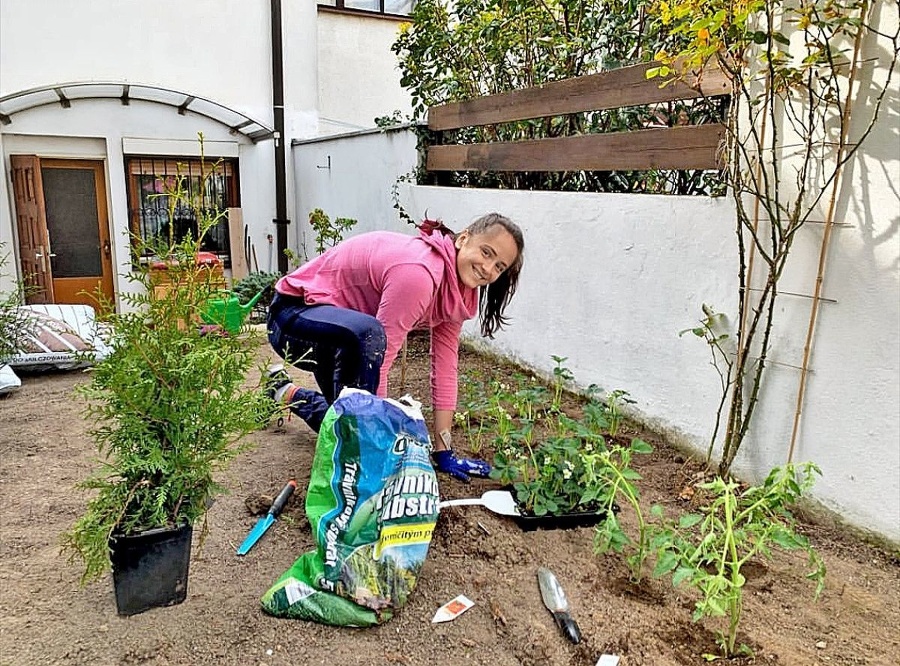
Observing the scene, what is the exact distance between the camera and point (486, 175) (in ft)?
17.4

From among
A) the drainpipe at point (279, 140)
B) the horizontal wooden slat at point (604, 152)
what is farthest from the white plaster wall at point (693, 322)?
the drainpipe at point (279, 140)

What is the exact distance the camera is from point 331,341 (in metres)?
2.69

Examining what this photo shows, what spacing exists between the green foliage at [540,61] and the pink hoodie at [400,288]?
5.07 feet

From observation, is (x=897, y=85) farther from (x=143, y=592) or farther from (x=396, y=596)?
(x=143, y=592)

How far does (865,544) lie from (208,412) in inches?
92.6

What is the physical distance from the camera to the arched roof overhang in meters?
6.68

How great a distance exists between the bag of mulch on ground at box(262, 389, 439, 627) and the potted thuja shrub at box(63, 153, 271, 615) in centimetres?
28

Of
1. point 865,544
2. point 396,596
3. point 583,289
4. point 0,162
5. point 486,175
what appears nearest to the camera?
point 396,596

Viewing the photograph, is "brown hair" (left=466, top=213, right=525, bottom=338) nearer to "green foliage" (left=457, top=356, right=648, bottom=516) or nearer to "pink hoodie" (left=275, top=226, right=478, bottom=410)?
"pink hoodie" (left=275, top=226, right=478, bottom=410)

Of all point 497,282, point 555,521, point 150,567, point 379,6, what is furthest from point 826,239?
point 379,6

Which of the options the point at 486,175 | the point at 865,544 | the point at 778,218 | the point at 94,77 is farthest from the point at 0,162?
the point at 865,544

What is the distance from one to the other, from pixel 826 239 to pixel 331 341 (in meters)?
1.93

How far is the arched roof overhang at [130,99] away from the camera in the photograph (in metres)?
6.68

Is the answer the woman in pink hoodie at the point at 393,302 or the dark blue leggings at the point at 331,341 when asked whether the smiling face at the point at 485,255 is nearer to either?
the woman in pink hoodie at the point at 393,302
